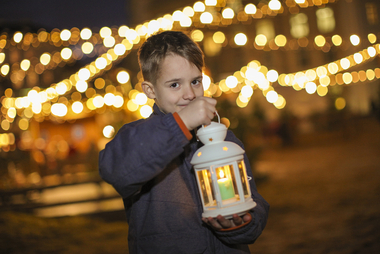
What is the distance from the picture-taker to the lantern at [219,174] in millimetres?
1400

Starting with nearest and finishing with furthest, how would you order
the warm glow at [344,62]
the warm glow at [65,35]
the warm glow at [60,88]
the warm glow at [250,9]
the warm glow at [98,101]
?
the warm glow at [65,35], the warm glow at [250,9], the warm glow at [60,88], the warm glow at [344,62], the warm glow at [98,101]

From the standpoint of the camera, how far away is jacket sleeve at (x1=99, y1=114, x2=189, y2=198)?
1277mm

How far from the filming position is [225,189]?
4.88 feet

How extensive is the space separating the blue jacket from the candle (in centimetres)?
15

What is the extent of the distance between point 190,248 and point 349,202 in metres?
5.89

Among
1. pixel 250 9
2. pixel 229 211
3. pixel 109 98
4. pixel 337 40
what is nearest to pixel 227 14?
pixel 250 9

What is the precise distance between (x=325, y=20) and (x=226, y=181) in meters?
25.5

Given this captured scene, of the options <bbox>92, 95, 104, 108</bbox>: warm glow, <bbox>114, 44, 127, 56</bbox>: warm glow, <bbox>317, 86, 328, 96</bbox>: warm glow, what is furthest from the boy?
<bbox>317, 86, 328, 96</bbox>: warm glow

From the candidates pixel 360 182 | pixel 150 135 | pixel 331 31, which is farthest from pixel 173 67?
pixel 331 31

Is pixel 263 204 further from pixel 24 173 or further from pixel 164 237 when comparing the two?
pixel 24 173

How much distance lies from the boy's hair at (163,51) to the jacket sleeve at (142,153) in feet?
1.40

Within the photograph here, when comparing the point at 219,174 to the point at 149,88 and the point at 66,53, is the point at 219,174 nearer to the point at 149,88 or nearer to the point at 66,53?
the point at 149,88

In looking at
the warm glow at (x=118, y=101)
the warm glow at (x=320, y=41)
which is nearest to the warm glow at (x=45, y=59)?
the warm glow at (x=118, y=101)

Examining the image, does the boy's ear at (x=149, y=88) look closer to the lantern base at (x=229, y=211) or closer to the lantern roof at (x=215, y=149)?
the lantern roof at (x=215, y=149)
